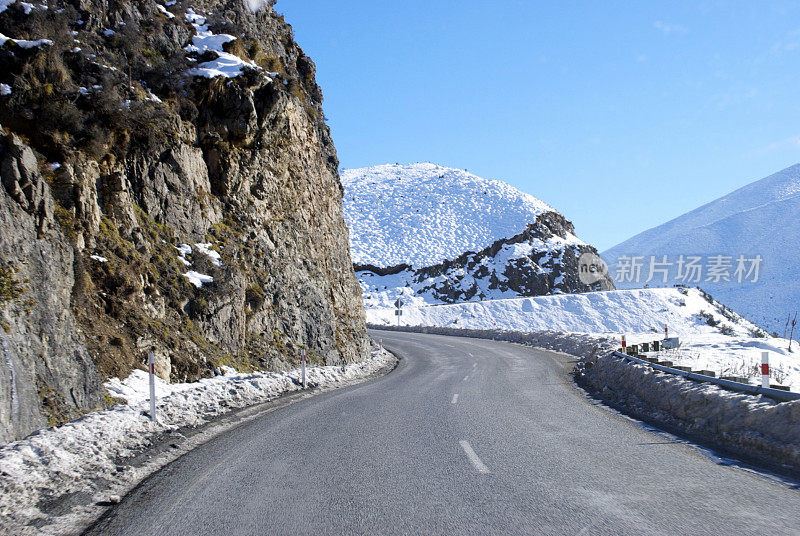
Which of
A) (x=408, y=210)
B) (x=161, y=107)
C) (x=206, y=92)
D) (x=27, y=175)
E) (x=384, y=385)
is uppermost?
(x=408, y=210)

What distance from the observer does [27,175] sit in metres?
9.98

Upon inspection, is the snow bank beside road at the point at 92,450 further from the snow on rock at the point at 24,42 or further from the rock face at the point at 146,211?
the snow on rock at the point at 24,42

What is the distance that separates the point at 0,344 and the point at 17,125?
723 cm

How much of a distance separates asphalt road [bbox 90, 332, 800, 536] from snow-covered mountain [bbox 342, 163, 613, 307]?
53437mm

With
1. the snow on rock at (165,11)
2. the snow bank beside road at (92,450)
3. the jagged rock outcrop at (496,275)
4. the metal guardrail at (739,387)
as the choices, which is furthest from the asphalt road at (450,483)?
the jagged rock outcrop at (496,275)

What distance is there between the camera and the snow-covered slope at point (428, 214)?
76750mm

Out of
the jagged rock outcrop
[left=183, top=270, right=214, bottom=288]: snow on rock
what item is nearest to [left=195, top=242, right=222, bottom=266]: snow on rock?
[left=183, top=270, right=214, bottom=288]: snow on rock

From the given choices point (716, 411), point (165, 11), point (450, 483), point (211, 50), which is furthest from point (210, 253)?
point (716, 411)

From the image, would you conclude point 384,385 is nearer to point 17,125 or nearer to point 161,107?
point 161,107

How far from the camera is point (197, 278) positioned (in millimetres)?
14789

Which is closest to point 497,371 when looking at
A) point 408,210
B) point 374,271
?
point 374,271

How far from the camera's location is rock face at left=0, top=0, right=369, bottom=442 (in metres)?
9.52

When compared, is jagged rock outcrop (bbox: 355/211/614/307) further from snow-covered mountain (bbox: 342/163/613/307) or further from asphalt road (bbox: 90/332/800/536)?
asphalt road (bbox: 90/332/800/536)

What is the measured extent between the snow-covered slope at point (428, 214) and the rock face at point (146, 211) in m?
52.6
